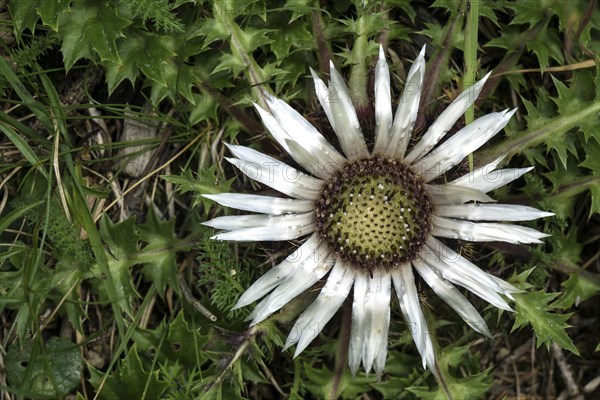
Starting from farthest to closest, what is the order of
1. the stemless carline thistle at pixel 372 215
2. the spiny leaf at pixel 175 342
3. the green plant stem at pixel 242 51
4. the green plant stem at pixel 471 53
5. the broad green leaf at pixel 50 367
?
the broad green leaf at pixel 50 367 → the spiny leaf at pixel 175 342 → the green plant stem at pixel 242 51 → the green plant stem at pixel 471 53 → the stemless carline thistle at pixel 372 215

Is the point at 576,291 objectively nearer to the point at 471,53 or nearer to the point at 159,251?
the point at 471,53

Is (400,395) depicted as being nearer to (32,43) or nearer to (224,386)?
(224,386)

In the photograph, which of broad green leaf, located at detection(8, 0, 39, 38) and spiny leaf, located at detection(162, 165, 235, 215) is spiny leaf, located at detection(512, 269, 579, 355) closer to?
spiny leaf, located at detection(162, 165, 235, 215)

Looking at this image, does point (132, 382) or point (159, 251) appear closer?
point (132, 382)

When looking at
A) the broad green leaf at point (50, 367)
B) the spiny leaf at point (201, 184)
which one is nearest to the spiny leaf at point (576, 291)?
the spiny leaf at point (201, 184)

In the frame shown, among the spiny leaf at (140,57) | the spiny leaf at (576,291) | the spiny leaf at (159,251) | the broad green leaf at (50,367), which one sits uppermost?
the spiny leaf at (140,57)

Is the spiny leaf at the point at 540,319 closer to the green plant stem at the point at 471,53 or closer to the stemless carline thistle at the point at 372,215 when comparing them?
the stemless carline thistle at the point at 372,215

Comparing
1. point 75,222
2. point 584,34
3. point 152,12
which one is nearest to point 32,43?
point 152,12

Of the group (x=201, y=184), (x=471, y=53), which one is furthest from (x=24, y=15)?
(x=471, y=53)

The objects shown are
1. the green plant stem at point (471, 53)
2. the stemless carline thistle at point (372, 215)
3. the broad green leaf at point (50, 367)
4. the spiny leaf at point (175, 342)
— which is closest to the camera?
the stemless carline thistle at point (372, 215)
